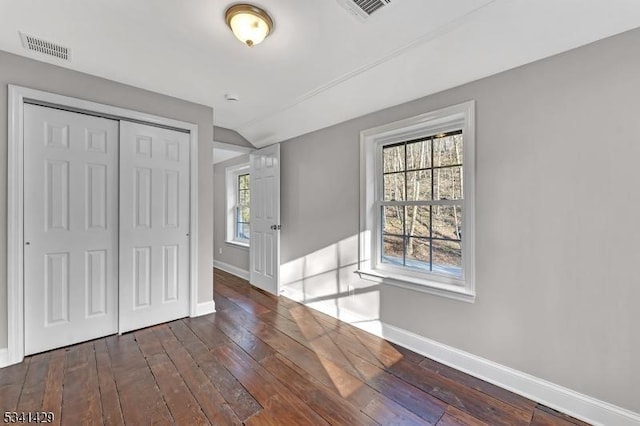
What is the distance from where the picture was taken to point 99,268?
2555 mm

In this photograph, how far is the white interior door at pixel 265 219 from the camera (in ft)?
12.6

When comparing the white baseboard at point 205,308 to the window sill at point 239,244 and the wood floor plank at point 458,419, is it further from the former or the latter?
the wood floor plank at point 458,419

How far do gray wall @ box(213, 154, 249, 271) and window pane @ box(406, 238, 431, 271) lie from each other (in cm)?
312

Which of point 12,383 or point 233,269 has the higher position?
point 233,269

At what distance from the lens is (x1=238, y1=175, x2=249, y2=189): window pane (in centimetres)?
526

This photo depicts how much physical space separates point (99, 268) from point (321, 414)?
235 cm

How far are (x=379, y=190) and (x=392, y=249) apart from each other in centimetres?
63

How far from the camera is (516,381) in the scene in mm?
1887

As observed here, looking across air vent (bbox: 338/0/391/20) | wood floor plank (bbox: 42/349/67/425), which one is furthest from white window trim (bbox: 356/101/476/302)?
wood floor plank (bbox: 42/349/67/425)

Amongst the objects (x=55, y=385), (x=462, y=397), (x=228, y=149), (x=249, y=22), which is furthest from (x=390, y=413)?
(x=228, y=149)

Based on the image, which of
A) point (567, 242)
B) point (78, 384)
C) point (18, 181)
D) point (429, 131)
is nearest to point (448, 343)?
point (567, 242)

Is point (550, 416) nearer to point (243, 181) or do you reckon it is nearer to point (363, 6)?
point (363, 6)

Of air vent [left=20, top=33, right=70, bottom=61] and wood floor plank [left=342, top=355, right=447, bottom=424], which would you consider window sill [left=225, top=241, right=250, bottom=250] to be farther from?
air vent [left=20, top=33, right=70, bottom=61]

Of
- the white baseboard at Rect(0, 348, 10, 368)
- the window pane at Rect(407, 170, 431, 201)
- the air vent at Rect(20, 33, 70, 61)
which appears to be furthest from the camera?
the window pane at Rect(407, 170, 431, 201)
